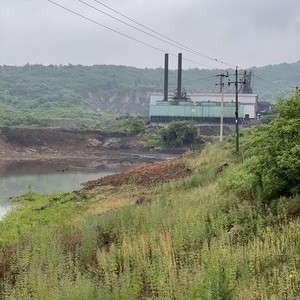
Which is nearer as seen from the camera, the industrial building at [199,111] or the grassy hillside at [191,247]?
the grassy hillside at [191,247]

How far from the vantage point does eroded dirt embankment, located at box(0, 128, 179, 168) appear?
62.7 meters

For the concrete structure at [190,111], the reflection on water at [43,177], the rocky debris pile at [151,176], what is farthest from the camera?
the concrete structure at [190,111]

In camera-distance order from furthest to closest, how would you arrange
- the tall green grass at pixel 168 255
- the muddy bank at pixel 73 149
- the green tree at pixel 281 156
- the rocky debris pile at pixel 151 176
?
the muddy bank at pixel 73 149
the rocky debris pile at pixel 151 176
the green tree at pixel 281 156
the tall green grass at pixel 168 255

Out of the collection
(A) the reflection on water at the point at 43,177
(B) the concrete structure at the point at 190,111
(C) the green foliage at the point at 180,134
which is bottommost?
(A) the reflection on water at the point at 43,177

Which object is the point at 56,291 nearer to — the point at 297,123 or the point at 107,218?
the point at 107,218

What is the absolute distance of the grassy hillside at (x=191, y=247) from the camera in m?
7.70

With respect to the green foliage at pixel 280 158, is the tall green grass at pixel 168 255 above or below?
below

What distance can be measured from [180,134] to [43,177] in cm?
2977

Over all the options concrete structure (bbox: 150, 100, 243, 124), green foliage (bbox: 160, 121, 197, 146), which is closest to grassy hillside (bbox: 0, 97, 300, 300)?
green foliage (bbox: 160, 121, 197, 146)

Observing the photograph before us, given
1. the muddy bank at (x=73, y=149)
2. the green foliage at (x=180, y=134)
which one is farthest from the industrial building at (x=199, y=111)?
the green foliage at (x=180, y=134)

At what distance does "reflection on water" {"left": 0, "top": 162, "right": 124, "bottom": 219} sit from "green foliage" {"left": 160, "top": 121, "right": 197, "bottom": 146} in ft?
54.5

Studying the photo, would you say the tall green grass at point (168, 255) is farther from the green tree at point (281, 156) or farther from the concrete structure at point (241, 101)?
the concrete structure at point (241, 101)

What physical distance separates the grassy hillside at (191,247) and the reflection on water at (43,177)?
1394 cm

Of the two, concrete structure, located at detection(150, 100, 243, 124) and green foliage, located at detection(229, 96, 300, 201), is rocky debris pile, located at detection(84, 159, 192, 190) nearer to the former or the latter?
green foliage, located at detection(229, 96, 300, 201)
